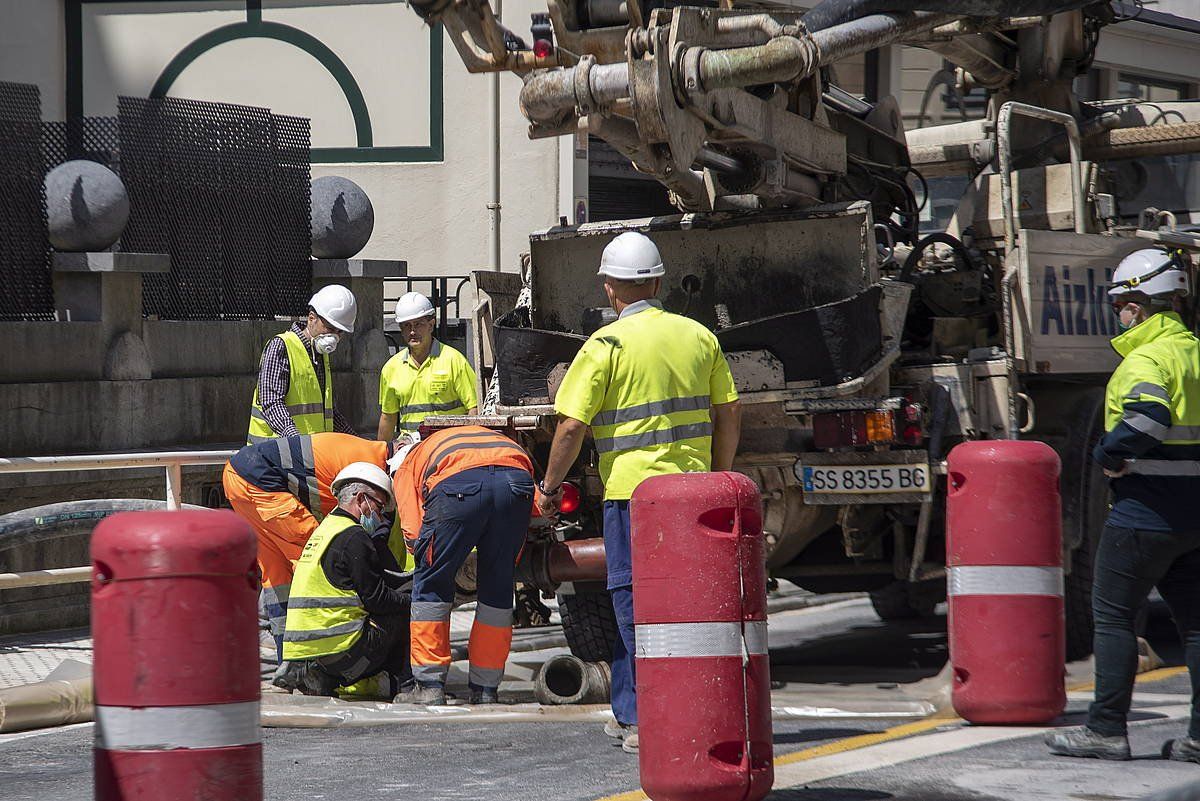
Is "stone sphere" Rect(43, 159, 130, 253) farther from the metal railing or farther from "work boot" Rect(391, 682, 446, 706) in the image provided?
"work boot" Rect(391, 682, 446, 706)

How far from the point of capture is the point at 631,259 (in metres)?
6.43

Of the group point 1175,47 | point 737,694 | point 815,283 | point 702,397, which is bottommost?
point 737,694

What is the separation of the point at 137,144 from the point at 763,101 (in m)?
6.05

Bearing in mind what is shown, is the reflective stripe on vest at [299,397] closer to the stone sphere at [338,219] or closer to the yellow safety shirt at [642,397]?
the yellow safety shirt at [642,397]

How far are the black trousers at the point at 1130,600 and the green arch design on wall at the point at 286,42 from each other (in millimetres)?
13673

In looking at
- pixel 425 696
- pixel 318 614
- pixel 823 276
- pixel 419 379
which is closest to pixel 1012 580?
pixel 823 276

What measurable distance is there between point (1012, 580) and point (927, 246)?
9.07 feet

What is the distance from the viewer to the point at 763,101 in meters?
7.69

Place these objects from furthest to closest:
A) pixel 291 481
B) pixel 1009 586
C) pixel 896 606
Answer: pixel 896 606, pixel 291 481, pixel 1009 586

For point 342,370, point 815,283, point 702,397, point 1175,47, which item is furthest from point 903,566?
point 1175,47

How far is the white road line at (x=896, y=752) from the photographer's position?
→ 5.83 metres

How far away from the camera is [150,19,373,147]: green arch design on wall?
61.2 feet

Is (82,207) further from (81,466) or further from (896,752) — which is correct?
(896,752)

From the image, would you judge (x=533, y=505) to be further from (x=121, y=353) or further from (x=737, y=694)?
(x=121, y=353)
